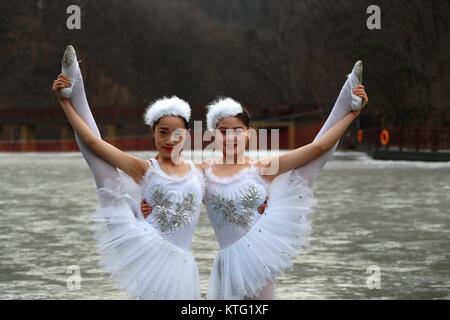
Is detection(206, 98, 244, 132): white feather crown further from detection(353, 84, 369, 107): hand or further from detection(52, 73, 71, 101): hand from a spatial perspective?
detection(52, 73, 71, 101): hand

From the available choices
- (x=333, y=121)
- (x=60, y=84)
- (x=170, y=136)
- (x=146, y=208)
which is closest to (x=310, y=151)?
(x=333, y=121)

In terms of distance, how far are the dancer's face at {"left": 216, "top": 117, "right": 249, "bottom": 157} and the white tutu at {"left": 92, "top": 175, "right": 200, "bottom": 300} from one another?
58 centimetres

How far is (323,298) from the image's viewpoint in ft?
32.2

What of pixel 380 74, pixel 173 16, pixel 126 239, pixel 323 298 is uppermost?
pixel 173 16

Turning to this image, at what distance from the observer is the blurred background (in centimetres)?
1258

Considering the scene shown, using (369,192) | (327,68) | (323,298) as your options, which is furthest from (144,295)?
(327,68)

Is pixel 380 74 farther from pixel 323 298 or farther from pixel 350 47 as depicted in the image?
pixel 323 298

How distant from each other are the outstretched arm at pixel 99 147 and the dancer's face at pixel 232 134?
1.44ft

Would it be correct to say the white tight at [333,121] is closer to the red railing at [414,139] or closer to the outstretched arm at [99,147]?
the outstretched arm at [99,147]

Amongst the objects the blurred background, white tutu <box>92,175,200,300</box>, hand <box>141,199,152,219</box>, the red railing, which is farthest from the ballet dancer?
the red railing

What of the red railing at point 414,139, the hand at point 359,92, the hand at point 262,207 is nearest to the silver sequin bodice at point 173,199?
the hand at point 262,207

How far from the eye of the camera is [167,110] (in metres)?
5.98

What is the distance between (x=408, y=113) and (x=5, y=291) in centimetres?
5397

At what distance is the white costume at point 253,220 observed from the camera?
6016 mm
